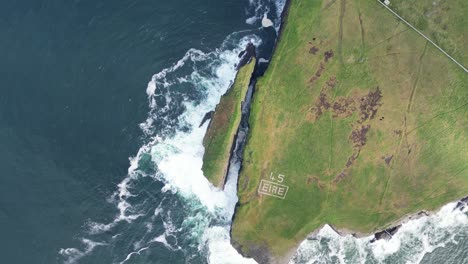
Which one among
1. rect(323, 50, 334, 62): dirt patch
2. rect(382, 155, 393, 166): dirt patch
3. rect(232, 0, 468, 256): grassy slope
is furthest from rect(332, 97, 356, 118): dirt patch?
rect(382, 155, 393, 166): dirt patch

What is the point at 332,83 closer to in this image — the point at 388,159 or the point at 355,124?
the point at 355,124

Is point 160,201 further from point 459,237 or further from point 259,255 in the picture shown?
point 459,237

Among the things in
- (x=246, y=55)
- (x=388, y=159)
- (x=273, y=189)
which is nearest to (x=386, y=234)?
(x=388, y=159)

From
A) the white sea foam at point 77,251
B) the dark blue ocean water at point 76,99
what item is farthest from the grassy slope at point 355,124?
the white sea foam at point 77,251

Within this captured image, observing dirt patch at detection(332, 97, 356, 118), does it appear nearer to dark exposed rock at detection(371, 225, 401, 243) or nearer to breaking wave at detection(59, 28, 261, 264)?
breaking wave at detection(59, 28, 261, 264)

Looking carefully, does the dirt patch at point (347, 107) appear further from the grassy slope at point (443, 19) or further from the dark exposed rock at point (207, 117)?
the dark exposed rock at point (207, 117)

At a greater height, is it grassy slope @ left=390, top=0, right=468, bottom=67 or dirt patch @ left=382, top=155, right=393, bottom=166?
grassy slope @ left=390, top=0, right=468, bottom=67
